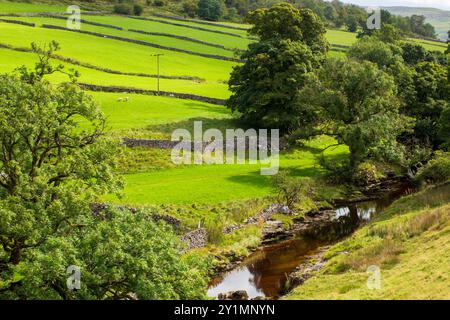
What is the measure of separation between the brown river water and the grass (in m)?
2.46

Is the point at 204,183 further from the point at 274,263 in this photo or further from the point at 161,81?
the point at 161,81

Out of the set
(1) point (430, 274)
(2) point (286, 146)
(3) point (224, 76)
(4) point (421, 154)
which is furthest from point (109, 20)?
(1) point (430, 274)

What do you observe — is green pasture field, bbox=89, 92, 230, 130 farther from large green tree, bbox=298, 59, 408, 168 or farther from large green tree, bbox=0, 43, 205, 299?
large green tree, bbox=0, 43, 205, 299

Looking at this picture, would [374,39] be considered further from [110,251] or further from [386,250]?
[110,251]

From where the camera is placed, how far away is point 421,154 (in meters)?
68.2

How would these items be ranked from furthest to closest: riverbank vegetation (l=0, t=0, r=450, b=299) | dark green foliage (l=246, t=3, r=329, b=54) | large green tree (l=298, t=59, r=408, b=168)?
1. dark green foliage (l=246, t=3, r=329, b=54)
2. large green tree (l=298, t=59, r=408, b=168)
3. riverbank vegetation (l=0, t=0, r=450, b=299)

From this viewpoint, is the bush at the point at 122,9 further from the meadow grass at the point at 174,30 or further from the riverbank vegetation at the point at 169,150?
the riverbank vegetation at the point at 169,150

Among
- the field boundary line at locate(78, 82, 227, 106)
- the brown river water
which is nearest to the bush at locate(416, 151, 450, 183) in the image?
the brown river water

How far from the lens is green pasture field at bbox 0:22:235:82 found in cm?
10425

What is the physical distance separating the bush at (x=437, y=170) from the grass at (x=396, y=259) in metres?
8.93

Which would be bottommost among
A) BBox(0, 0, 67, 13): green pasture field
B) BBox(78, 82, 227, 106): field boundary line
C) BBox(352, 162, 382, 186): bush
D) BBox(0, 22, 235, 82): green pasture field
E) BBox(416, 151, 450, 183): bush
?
BBox(352, 162, 382, 186): bush

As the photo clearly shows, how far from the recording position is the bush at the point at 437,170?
188 feet

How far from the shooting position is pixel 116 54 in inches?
4395

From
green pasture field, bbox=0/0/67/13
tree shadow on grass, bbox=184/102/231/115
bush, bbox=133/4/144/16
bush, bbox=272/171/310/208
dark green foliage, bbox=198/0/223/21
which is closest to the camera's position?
bush, bbox=272/171/310/208
